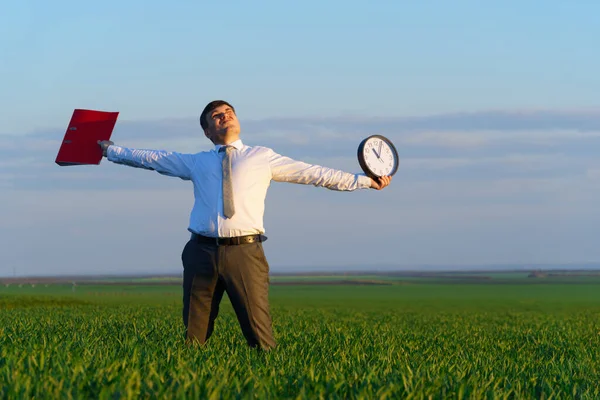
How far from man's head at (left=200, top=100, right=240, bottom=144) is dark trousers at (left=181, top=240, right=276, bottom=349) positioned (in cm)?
112

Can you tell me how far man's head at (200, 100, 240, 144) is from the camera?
27.0 feet

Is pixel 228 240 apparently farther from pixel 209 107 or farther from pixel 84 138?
pixel 84 138

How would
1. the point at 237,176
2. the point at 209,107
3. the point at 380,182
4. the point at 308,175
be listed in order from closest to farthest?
the point at 237,176 < the point at 308,175 < the point at 209,107 < the point at 380,182

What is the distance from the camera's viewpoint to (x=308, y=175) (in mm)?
8211

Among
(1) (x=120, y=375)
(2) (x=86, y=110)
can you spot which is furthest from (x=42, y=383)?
(2) (x=86, y=110)

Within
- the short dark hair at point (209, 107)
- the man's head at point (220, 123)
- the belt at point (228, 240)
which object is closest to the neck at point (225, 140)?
the man's head at point (220, 123)

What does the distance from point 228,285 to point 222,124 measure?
1.65 m

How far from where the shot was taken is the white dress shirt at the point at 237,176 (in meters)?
7.88

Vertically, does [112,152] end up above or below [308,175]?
above

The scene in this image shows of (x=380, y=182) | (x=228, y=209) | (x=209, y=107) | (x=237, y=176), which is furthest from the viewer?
(x=380, y=182)

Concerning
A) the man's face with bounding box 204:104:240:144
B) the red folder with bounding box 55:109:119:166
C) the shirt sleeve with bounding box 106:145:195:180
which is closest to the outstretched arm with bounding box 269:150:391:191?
the man's face with bounding box 204:104:240:144

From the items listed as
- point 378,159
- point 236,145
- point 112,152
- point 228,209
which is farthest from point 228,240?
point 378,159

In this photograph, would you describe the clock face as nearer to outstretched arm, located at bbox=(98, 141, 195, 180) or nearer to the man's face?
the man's face

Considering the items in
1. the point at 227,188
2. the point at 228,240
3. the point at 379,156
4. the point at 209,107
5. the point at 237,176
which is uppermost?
the point at 209,107
